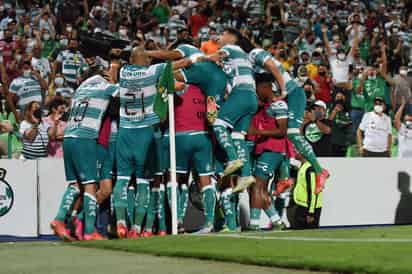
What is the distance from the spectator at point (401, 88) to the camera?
23.3 meters

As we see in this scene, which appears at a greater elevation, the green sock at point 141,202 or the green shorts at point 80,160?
the green shorts at point 80,160

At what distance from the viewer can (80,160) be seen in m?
13.3

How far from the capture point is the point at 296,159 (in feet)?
52.7

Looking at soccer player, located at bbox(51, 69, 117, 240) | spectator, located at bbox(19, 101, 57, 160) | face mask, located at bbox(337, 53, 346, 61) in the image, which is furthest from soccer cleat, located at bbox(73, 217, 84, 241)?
face mask, located at bbox(337, 53, 346, 61)

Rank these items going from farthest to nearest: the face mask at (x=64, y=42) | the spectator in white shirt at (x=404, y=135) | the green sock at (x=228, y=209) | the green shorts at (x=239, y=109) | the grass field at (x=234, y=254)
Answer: the face mask at (x=64, y=42) → the spectator in white shirt at (x=404, y=135) → the green shorts at (x=239, y=109) → the green sock at (x=228, y=209) → the grass field at (x=234, y=254)

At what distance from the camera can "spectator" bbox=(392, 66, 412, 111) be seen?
23281 millimetres

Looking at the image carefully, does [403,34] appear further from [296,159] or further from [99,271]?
[99,271]

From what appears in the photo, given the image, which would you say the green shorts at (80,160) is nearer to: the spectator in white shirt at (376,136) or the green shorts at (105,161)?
the green shorts at (105,161)

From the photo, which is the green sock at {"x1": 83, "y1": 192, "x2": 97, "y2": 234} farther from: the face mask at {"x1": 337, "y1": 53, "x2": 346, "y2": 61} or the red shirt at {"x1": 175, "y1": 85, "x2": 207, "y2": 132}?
the face mask at {"x1": 337, "y1": 53, "x2": 346, "y2": 61}

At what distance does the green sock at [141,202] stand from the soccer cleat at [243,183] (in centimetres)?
112

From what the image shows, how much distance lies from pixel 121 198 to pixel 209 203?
3.64 ft

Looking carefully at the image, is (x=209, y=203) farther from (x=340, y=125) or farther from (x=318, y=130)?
(x=340, y=125)

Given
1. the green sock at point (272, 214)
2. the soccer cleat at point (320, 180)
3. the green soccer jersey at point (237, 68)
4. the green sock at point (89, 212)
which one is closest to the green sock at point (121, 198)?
the green sock at point (89, 212)

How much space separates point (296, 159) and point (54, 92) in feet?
18.9
